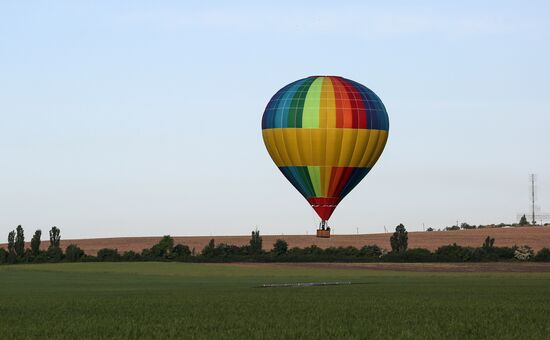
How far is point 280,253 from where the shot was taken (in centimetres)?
12144

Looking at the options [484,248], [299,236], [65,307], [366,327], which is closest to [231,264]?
[484,248]

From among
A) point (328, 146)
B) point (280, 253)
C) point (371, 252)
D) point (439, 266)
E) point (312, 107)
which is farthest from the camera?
point (280, 253)

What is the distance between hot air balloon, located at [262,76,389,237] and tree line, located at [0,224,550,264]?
3255cm

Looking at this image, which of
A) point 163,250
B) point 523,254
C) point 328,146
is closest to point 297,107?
point 328,146

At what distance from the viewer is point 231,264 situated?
115 metres

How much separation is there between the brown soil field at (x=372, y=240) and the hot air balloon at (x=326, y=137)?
165 feet

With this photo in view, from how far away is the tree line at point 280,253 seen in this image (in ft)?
374

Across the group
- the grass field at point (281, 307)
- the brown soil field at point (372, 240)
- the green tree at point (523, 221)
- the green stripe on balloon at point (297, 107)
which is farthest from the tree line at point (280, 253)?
the green tree at point (523, 221)

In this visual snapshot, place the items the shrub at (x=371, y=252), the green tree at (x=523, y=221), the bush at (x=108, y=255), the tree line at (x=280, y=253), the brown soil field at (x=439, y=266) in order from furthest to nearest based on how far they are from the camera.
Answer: the green tree at (x=523, y=221), the bush at (x=108, y=255), the shrub at (x=371, y=252), the tree line at (x=280, y=253), the brown soil field at (x=439, y=266)

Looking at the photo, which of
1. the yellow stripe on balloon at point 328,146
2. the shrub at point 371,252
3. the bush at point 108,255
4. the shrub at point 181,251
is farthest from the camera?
the shrub at point 181,251

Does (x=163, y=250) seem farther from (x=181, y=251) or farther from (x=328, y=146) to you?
(x=328, y=146)

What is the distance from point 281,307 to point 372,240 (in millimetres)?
97954

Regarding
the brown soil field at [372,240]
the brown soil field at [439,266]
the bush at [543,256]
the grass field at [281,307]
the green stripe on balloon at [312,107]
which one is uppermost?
the green stripe on balloon at [312,107]

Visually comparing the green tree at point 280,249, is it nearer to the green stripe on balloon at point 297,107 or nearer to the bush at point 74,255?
the bush at point 74,255
